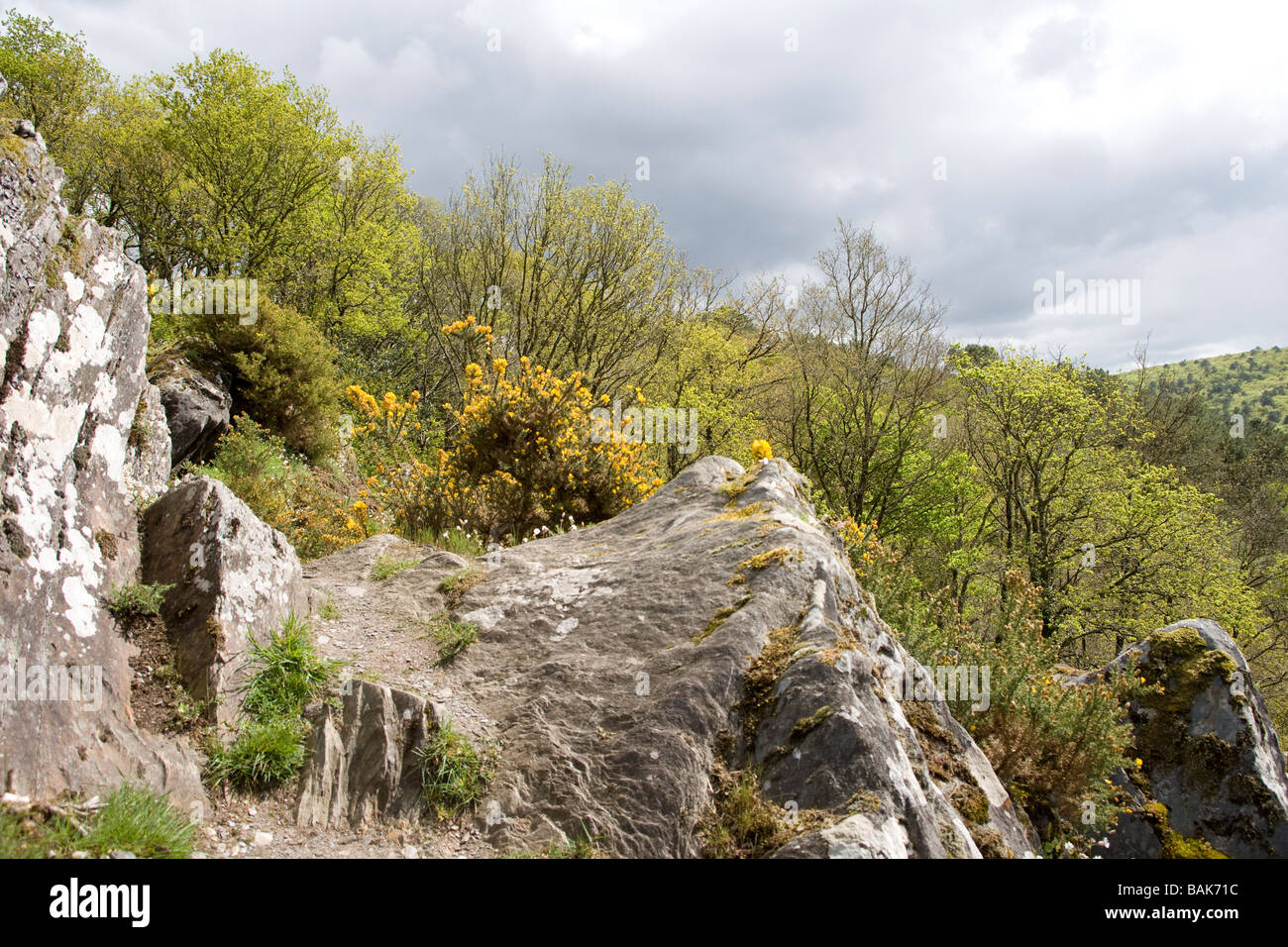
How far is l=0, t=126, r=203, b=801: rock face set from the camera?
3266 millimetres

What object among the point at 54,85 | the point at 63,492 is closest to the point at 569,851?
the point at 63,492

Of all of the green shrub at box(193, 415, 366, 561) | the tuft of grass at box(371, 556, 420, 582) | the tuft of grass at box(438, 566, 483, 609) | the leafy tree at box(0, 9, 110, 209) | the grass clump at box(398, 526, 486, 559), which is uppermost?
the leafy tree at box(0, 9, 110, 209)

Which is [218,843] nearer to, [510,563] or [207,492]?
[207,492]

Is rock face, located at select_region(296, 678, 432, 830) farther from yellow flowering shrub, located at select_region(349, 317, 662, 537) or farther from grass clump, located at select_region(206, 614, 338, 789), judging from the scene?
yellow flowering shrub, located at select_region(349, 317, 662, 537)

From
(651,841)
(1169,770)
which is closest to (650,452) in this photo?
(1169,770)

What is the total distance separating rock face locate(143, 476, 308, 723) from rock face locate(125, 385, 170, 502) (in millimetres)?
508

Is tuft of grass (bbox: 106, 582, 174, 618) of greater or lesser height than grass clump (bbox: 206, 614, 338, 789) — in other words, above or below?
above

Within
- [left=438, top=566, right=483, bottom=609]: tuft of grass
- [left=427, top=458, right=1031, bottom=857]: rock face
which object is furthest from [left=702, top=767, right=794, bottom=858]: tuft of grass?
[left=438, top=566, right=483, bottom=609]: tuft of grass

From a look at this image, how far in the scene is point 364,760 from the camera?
13.0ft

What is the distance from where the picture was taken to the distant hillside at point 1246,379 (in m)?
93.9

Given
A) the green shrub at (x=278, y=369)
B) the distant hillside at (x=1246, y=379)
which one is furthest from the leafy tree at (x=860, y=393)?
the distant hillside at (x=1246, y=379)

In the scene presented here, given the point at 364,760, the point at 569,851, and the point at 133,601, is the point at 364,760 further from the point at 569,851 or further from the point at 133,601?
the point at 133,601

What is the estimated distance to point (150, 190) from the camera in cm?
2303

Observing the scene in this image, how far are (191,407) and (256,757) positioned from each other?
11388 millimetres
